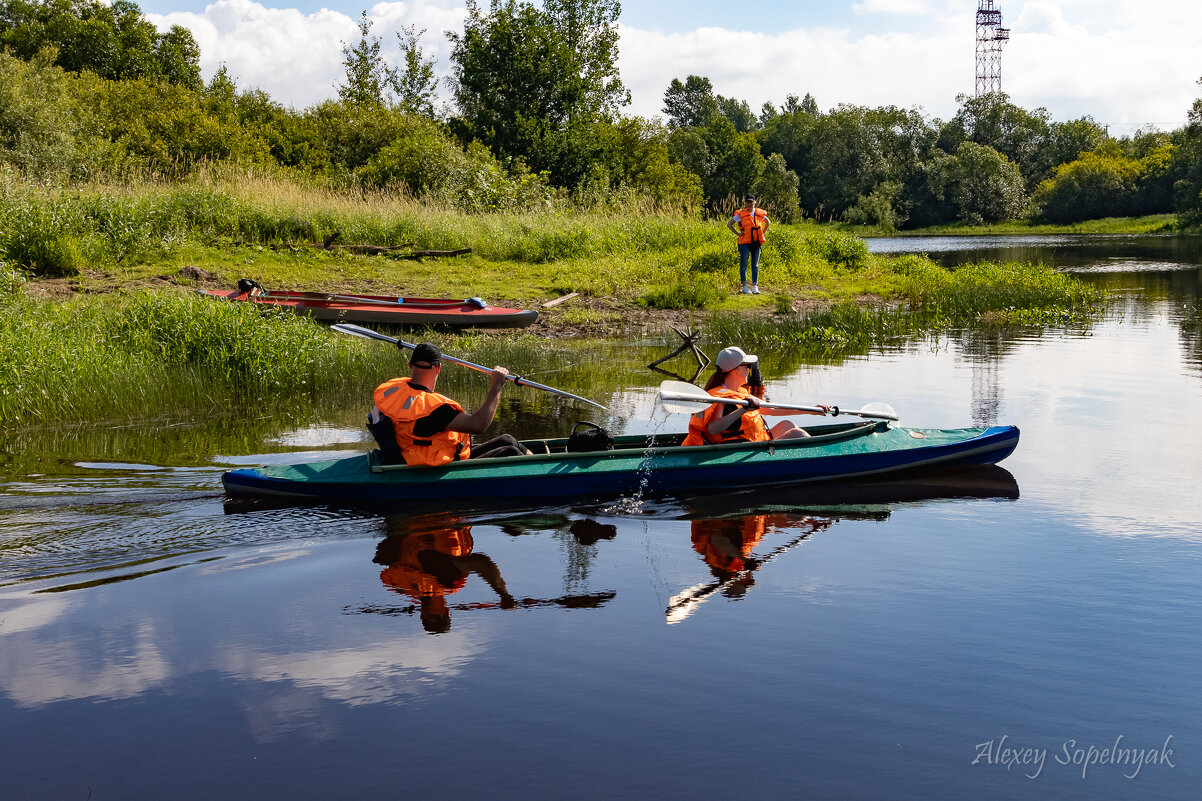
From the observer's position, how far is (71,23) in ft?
155

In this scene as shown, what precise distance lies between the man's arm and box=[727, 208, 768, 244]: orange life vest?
42.7ft

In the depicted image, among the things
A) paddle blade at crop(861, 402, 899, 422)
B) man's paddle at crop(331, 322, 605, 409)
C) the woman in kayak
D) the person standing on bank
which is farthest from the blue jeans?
the woman in kayak

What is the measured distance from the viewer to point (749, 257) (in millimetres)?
21312

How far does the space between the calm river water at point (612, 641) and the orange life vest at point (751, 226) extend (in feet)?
36.8

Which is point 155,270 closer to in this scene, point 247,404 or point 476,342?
point 476,342

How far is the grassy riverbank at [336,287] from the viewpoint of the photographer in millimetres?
11383

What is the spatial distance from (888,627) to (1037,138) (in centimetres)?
9263

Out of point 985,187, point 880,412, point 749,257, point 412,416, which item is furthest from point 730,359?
point 985,187

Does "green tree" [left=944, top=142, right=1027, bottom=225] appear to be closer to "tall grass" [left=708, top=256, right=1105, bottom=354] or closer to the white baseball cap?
"tall grass" [left=708, top=256, right=1105, bottom=354]

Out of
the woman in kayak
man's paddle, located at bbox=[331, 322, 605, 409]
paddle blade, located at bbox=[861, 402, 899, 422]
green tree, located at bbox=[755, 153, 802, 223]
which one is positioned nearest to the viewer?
the woman in kayak

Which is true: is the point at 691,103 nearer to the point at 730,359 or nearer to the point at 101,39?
the point at 101,39

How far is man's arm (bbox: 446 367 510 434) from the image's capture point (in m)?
7.37
